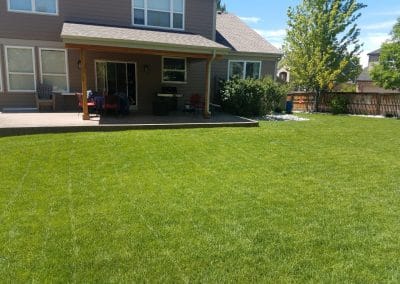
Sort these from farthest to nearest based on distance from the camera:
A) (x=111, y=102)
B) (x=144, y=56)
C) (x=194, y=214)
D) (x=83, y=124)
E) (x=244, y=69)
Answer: (x=244, y=69) → (x=144, y=56) → (x=111, y=102) → (x=83, y=124) → (x=194, y=214)

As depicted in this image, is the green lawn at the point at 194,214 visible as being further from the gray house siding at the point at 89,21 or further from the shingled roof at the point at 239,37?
the shingled roof at the point at 239,37

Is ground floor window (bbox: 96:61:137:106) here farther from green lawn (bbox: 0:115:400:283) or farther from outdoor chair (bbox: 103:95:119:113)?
green lawn (bbox: 0:115:400:283)

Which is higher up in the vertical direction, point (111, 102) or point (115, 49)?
point (115, 49)

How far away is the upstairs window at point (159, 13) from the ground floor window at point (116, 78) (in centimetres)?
198

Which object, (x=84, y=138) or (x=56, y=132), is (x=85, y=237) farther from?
(x=56, y=132)

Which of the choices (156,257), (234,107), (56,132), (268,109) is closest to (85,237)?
(156,257)

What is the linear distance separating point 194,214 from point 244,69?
44.9ft

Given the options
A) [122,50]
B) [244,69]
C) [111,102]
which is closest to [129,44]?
[122,50]

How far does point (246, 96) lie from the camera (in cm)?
1373

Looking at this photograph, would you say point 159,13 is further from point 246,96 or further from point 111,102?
point 111,102

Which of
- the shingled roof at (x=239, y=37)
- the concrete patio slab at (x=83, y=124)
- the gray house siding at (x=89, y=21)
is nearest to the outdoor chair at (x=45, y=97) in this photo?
the gray house siding at (x=89, y=21)

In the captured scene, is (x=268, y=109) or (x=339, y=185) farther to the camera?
(x=268, y=109)

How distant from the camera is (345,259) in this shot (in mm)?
3086

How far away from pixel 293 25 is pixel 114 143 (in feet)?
64.8
